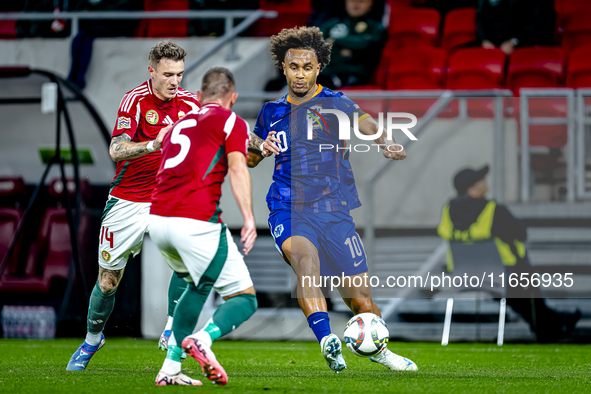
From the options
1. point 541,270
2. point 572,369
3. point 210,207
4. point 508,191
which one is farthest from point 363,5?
point 210,207

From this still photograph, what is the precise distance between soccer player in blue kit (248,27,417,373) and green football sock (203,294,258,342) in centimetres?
66

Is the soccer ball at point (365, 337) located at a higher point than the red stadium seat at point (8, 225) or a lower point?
lower

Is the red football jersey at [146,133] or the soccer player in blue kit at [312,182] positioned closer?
the soccer player in blue kit at [312,182]

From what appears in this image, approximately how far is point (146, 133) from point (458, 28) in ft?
18.7

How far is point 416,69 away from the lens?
877 cm

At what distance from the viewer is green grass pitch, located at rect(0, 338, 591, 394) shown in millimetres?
3924

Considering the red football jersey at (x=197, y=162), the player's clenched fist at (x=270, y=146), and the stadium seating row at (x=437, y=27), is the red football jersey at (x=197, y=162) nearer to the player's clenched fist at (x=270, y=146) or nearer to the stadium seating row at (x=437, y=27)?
the player's clenched fist at (x=270, y=146)

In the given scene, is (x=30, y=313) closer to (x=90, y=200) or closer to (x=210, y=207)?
(x=90, y=200)

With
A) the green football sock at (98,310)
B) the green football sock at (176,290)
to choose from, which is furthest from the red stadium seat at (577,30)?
the green football sock at (98,310)

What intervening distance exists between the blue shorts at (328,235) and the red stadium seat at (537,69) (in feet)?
14.8

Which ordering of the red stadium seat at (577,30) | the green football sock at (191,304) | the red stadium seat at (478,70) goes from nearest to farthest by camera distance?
1. the green football sock at (191,304)
2. the red stadium seat at (478,70)
3. the red stadium seat at (577,30)

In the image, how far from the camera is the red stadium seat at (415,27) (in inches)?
372

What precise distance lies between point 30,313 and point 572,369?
19.4 feet

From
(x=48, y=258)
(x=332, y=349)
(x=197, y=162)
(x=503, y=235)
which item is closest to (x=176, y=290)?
(x=332, y=349)
